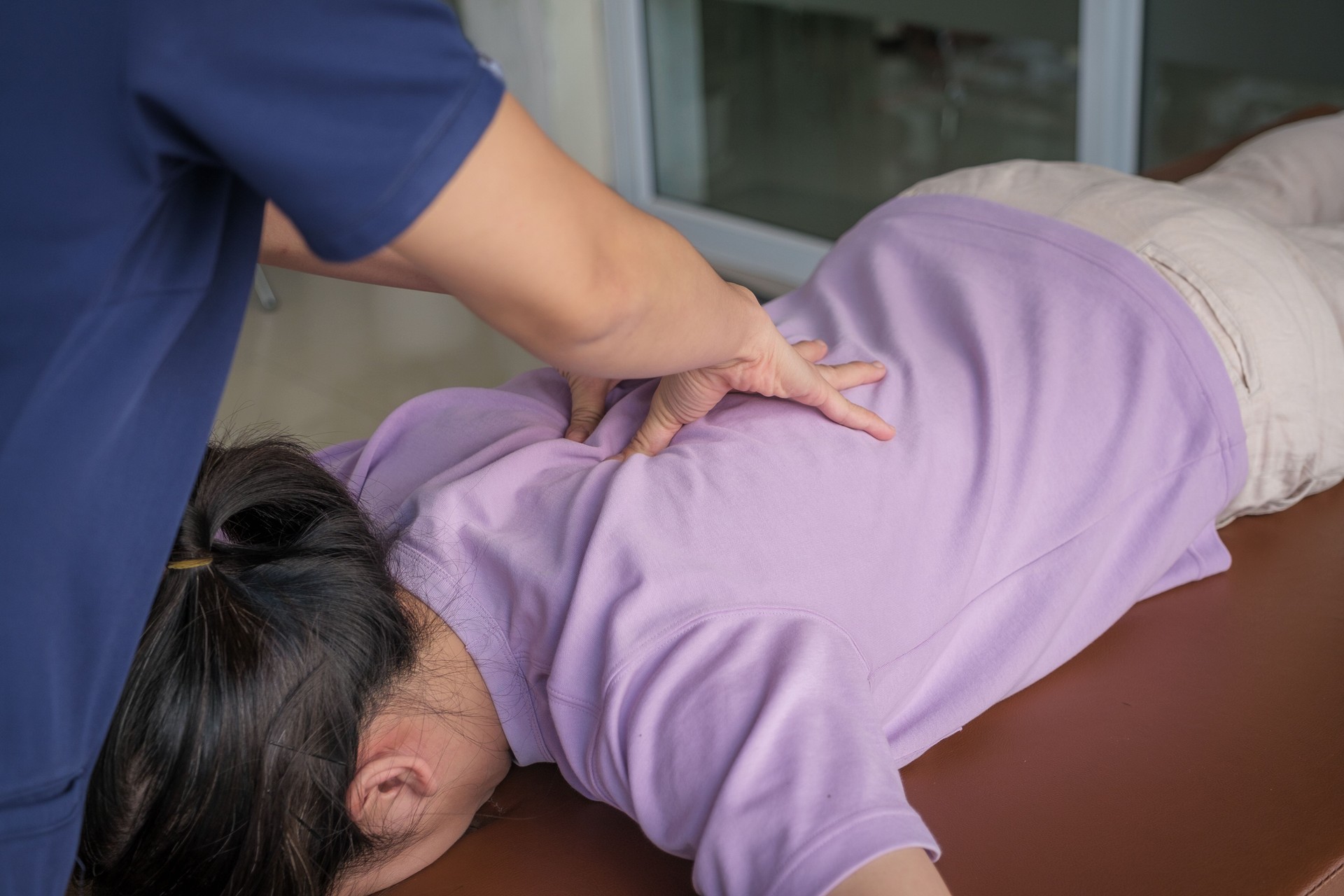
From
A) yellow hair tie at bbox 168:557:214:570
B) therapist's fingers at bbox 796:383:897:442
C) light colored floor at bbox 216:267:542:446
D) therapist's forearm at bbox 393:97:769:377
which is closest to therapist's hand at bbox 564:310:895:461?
therapist's fingers at bbox 796:383:897:442

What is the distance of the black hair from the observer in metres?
0.82

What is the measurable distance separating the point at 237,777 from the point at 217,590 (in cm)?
13

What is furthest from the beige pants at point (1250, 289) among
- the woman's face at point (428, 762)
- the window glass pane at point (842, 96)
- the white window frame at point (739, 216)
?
the window glass pane at point (842, 96)

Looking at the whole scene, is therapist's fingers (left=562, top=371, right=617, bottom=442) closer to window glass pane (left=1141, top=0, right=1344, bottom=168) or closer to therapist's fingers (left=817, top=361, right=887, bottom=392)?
therapist's fingers (left=817, top=361, right=887, bottom=392)

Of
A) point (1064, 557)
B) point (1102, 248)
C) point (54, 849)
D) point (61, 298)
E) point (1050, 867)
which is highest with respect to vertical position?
point (61, 298)

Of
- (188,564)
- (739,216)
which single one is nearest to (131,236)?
(188,564)

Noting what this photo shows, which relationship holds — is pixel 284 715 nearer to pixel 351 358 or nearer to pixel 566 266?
pixel 566 266

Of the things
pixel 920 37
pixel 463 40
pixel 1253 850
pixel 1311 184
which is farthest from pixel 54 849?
pixel 920 37

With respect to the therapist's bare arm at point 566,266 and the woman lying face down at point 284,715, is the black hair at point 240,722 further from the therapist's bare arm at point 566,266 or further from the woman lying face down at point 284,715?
the therapist's bare arm at point 566,266

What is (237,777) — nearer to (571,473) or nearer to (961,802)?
(571,473)

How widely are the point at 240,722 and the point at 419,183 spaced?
0.45 metres

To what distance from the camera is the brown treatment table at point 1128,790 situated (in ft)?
3.14

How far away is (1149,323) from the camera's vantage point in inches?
48.9

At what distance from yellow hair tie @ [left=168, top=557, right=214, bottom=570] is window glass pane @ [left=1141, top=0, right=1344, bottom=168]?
228cm
